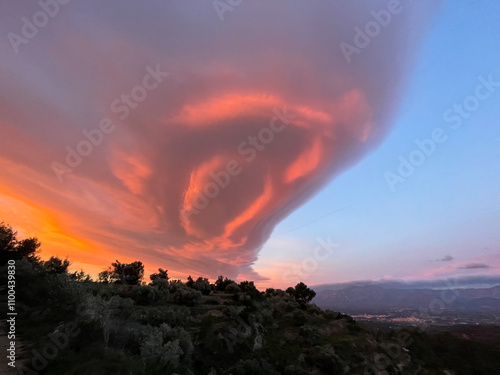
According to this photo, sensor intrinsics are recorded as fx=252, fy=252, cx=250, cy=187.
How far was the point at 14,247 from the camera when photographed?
36.8 meters

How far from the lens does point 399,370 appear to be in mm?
33688

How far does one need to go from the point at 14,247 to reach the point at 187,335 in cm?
3372

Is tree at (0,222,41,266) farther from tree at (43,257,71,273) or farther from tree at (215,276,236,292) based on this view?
tree at (215,276,236,292)

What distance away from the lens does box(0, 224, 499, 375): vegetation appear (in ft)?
47.0

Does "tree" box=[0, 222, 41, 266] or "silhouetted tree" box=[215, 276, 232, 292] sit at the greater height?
"tree" box=[0, 222, 41, 266]

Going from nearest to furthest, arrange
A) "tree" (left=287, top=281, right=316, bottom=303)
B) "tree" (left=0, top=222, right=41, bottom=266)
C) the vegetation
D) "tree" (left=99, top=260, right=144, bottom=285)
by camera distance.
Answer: the vegetation, "tree" (left=0, top=222, right=41, bottom=266), "tree" (left=99, top=260, right=144, bottom=285), "tree" (left=287, top=281, right=316, bottom=303)

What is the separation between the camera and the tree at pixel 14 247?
115 feet

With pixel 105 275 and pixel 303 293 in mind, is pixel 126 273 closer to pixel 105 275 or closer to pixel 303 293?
pixel 105 275

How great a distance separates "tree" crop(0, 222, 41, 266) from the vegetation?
130 mm

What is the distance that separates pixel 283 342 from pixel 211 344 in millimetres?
10857

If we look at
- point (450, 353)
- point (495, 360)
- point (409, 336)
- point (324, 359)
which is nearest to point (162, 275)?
point (324, 359)

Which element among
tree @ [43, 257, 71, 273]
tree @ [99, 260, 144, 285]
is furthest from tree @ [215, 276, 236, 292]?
tree @ [43, 257, 71, 273]

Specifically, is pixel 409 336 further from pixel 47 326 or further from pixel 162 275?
pixel 47 326

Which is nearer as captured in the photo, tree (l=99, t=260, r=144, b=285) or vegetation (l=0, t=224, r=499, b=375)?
vegetation (l=0, t=224, r=499, b=375)
